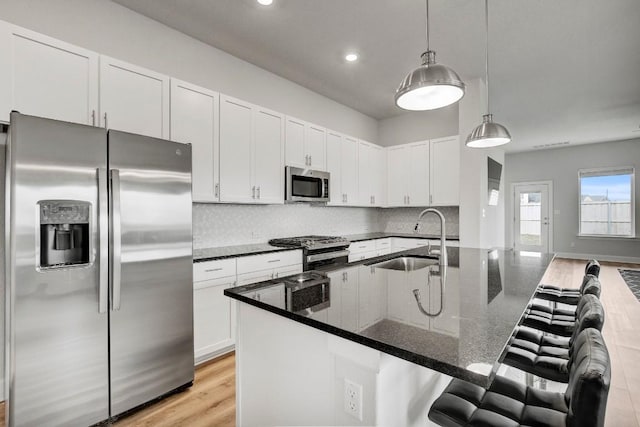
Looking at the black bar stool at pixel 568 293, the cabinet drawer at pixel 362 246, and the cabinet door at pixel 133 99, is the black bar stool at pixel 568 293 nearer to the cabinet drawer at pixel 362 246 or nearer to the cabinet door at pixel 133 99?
the cabinet drawer at pixel 362 246

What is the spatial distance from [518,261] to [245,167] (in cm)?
258

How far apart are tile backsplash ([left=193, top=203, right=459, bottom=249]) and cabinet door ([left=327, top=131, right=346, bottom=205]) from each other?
0.33 meters

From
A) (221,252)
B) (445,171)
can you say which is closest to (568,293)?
(445,171)

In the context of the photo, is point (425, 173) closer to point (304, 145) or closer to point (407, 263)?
point (304, 145)

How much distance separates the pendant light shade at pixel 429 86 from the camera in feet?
4.93

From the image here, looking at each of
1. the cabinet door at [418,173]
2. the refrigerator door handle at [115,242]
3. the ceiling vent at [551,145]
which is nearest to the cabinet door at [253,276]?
the refrigerator door handle at [115,242]

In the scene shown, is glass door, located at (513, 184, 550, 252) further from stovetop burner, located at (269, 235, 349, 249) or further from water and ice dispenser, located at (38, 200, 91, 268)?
→ water and ice dispenser, located at (38, 200, 91, 268)

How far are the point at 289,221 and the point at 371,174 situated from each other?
1727 millimetres

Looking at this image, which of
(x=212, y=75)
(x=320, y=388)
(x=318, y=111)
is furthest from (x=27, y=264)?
(x=318, y=111)

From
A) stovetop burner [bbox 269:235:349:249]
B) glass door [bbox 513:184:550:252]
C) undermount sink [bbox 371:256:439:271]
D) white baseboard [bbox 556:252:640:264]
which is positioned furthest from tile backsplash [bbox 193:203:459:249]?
white baseboard [bbox 556:252:640:264]

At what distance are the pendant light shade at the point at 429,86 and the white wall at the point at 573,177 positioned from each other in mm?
8655

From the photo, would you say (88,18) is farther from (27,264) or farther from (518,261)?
(518,261)

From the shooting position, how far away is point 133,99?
248 cm

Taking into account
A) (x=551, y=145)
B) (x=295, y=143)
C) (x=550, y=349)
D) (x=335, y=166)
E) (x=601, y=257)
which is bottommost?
(x=601, y=257)
